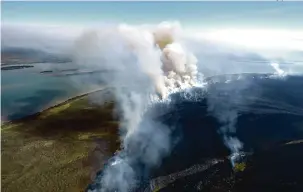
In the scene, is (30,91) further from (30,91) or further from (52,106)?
(52,106)

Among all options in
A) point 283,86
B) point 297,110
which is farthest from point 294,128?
point 283,86

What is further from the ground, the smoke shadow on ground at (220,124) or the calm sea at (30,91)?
the calm sea at (30,91)

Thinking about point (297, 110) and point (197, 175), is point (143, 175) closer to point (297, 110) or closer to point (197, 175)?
point (197, 175)

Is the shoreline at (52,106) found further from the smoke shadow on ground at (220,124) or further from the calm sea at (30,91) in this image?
the smoke shadow on ground at (220,124)

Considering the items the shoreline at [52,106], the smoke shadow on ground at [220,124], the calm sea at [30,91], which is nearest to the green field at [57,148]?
the shoreline at [52,106]

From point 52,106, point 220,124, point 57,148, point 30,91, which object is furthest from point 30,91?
point 220,124

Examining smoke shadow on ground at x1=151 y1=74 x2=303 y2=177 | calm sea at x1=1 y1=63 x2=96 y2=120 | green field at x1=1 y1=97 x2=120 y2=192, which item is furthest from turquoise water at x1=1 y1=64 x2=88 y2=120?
smoke shadow on ground at x1=151 y1=74 x2=303 y2=177
